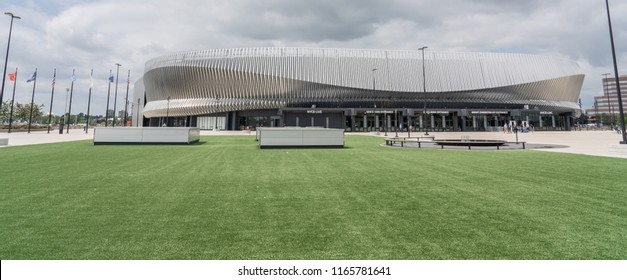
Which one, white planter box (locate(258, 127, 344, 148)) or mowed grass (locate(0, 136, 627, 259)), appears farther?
white planter box (locate(258, 127, 344, 148))

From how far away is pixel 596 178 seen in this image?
26.6 ft

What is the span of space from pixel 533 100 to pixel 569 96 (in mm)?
13555

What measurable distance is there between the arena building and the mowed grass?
56406 mm

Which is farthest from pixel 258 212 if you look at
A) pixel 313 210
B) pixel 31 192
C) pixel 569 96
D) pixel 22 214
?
pixel 569 96

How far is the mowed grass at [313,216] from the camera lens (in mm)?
3508

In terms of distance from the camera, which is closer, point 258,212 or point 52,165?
point 258,212

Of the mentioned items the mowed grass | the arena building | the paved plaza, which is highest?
the arena building

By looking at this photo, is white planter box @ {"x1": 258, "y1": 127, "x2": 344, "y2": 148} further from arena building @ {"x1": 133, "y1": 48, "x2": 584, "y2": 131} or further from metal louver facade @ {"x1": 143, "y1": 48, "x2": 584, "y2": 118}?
metal louver facade @ {"x1": 143, "y1": 48, "x2": 584, "y2": 118}

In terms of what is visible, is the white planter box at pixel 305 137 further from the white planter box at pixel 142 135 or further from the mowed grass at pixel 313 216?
the mowed grass at pixel 313 216

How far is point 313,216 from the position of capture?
4.85 metres

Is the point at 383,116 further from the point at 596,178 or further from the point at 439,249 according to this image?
the point at 439,249

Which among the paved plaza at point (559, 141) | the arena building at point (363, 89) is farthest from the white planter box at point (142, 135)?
the arena building at point (363, 89)

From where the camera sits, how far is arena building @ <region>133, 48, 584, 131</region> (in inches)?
2594

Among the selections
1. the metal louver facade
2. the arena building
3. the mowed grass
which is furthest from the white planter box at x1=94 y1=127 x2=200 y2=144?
the metal louver facade
